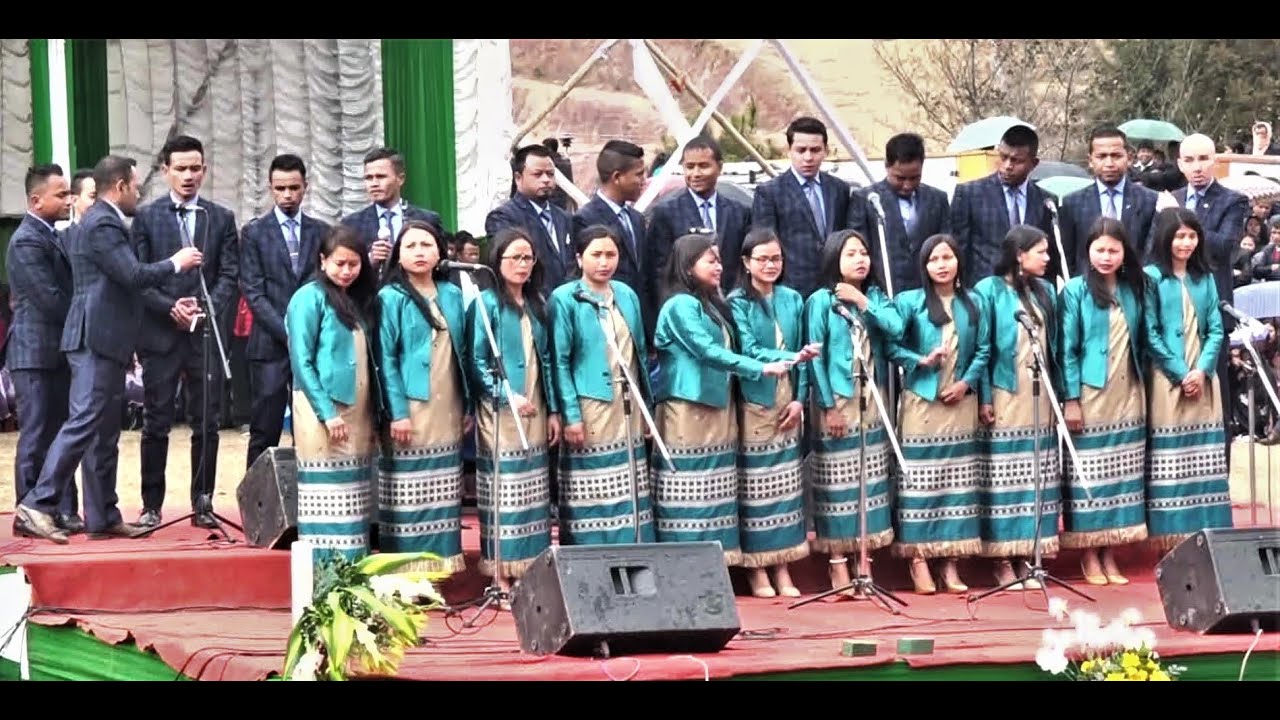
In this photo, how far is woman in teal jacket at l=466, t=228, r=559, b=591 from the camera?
27.8 ft

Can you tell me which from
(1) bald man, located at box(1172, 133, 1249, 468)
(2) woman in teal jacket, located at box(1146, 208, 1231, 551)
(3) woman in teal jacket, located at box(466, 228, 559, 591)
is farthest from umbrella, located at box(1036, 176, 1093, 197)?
(3) woman in teal jacket, located at box(466, 228, 559, 591)

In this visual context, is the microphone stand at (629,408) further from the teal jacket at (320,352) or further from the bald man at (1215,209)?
the bald man at (1215,209)

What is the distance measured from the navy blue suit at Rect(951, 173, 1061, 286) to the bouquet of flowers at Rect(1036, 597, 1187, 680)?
7.84ft

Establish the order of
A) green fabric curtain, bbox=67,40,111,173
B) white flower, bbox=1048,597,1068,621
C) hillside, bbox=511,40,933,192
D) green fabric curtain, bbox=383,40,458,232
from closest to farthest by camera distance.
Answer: white flower, bbox=1048,597,1068,621
green fabric curtain, bbox=67,40,111,173
green fabric curtain, bbox=383,40,458,232
hillside, bbox=511,40,933,192

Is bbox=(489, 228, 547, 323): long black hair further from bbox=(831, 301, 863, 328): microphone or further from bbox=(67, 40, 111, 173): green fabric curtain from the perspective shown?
bbox=(67, 40, 111, 173): green fabric curtain

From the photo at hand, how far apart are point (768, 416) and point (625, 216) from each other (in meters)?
1.08

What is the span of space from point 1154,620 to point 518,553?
90.2 inches

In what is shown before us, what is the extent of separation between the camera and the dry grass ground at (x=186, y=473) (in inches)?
439

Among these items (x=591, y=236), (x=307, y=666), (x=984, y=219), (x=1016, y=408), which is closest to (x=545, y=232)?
(x=591, y=236)

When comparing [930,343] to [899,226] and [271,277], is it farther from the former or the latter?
[271,277]

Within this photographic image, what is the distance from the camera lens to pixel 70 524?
9375 mm

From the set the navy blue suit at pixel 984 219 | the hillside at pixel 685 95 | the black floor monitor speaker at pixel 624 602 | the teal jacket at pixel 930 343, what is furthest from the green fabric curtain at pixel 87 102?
the hillside at pixel 685 95

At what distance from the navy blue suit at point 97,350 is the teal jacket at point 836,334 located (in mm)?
2503

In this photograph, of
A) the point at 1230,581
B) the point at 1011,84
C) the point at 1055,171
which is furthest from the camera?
the point at 1011,84
